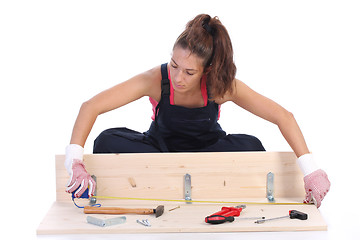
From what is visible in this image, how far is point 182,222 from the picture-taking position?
2.50m

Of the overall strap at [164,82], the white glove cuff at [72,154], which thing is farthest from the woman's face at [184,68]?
the white glove cuff at [72,154]

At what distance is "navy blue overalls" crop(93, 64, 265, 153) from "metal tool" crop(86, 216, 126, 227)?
2.01 ft

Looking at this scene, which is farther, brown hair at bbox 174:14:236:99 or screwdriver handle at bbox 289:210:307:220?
brown hair at bbox 174:14:236:99

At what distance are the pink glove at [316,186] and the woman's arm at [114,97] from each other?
35.2 inches

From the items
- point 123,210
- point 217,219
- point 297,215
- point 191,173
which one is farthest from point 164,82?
point 297,215

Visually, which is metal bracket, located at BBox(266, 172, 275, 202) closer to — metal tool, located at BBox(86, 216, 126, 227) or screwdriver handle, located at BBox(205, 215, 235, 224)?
screwdriver handle, located at BBox(205, 215, 235, 224)

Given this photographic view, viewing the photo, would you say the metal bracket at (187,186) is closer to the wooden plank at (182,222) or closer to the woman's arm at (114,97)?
the wooden plank at (182,222)

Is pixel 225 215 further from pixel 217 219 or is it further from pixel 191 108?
pixel 191 108

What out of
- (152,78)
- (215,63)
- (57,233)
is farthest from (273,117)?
(57,233)

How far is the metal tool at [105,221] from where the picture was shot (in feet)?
8.00

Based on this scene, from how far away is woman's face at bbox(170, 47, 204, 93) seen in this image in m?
2.78

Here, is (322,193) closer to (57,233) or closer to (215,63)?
(215,63)

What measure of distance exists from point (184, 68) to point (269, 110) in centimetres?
52

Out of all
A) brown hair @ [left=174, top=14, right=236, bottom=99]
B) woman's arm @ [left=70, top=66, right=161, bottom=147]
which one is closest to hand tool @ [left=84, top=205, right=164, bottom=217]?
woman's arm @ [left=70, top=66, right=161, bottom=147]
